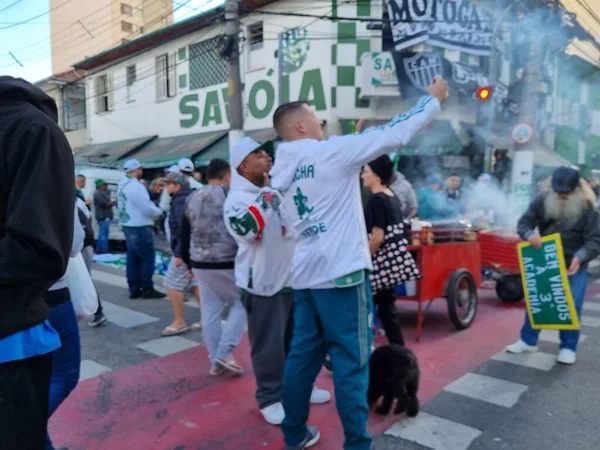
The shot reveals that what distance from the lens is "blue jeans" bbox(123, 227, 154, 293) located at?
20.5 feet

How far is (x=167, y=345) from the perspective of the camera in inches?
182

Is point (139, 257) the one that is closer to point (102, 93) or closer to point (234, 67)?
point (234, 67)

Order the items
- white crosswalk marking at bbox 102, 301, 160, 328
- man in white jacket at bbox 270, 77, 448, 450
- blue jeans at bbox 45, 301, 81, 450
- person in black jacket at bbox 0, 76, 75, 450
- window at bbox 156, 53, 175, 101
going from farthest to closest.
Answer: window at bbox 156, 53, 175, 101, white crosswalk marking at bbox 102, 301, 160, 328, man in white jacket at bbox 270, 77, 448, 450, blue jeans at bbox 45, 301, 81, 450, person in black jacket at bbox 0, 76, 75, 450

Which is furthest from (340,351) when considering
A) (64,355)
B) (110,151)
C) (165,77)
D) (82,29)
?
(82,29)

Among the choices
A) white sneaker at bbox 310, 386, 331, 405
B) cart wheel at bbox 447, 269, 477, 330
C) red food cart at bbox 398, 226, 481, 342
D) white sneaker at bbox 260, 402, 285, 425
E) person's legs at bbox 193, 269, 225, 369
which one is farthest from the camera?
cart wheel at bbox 447, 269, 477, 330

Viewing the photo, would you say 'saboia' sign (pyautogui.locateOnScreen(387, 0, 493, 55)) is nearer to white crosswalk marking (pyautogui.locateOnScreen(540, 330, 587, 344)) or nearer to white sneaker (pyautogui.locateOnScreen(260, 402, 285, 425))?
white crosswalk marking (pyautogui.locateOnScreen(540, 330, 587, 344))

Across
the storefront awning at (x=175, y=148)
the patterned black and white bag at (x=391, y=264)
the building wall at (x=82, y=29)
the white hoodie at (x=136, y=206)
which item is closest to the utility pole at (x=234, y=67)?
the white hoodie at (x=136, y=206)

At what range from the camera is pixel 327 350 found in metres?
2.50

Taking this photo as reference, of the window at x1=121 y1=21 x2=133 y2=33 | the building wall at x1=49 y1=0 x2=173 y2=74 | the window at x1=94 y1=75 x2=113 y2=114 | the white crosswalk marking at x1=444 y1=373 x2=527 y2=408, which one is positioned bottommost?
the white crosswalk marking at x1=444 y1=373 x2=527 y2=408

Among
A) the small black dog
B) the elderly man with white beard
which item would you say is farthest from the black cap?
the small black dog

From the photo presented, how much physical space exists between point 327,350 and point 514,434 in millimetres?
1345

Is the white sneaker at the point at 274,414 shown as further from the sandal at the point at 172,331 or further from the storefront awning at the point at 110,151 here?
the storefront awning at the point at 110,151

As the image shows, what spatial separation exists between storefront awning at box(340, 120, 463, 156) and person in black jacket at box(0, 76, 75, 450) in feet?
39.0

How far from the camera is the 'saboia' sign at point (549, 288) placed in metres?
3.99
